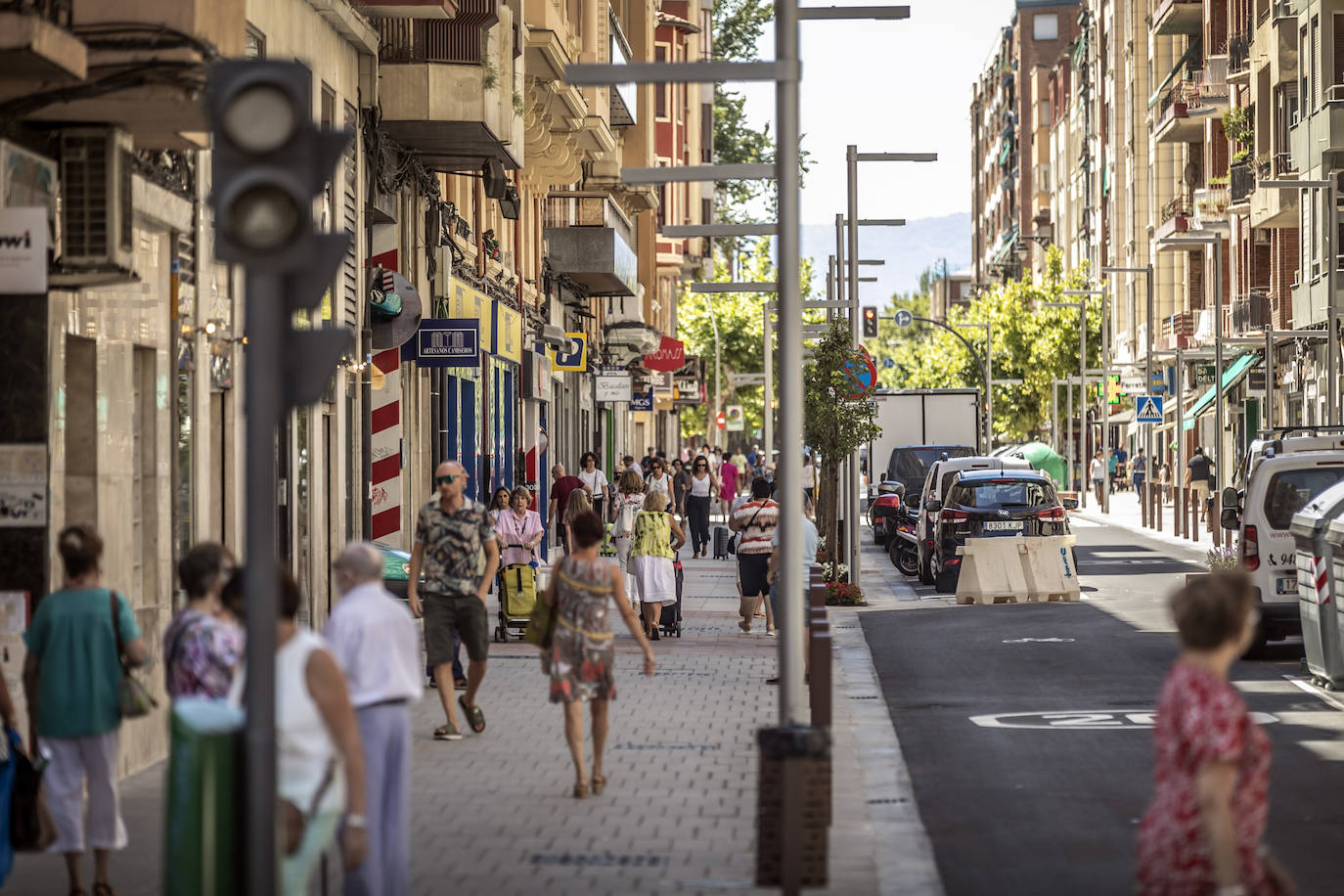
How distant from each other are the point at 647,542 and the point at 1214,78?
45.2m

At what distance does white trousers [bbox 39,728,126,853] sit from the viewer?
29.3ft

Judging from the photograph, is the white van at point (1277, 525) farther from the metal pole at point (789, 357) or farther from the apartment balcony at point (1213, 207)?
the apartment balcony at point (1213, 207)

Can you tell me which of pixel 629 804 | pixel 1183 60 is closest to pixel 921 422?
pixel 1183 60

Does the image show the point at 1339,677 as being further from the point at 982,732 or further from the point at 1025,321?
the point at 1025,321

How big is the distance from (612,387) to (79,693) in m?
34.6

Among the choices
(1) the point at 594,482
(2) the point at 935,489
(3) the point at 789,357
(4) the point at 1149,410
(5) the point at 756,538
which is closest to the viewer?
(3) the point at 789,357

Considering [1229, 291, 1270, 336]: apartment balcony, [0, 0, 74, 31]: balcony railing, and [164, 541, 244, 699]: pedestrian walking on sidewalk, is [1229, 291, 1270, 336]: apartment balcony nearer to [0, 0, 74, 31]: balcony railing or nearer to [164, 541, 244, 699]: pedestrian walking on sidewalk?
[0, 0, 74, 31]: balcony railing

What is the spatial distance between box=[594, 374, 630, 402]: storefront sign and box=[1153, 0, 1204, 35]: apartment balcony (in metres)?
31.3

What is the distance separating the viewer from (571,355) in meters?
40.0

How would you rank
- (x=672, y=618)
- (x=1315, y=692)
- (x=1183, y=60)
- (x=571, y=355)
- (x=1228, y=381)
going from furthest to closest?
(x=1183, y=60)
(x=1228, y=381)
(x=571, y=355)
(x=672, y=618)
(x=1315, y=692)

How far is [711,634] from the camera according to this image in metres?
22.8

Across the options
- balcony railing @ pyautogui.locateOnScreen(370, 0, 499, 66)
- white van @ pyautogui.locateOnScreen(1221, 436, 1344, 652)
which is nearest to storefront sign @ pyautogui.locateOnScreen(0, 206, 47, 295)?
white van @ pyautogui.locateOnScreen(1221, 436, 1344, 652)

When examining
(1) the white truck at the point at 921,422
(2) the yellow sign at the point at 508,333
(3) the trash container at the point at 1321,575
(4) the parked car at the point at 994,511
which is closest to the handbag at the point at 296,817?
(3) the trash container at the point at 1321,575

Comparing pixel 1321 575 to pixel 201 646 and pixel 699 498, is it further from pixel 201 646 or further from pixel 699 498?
pixel 699 498
